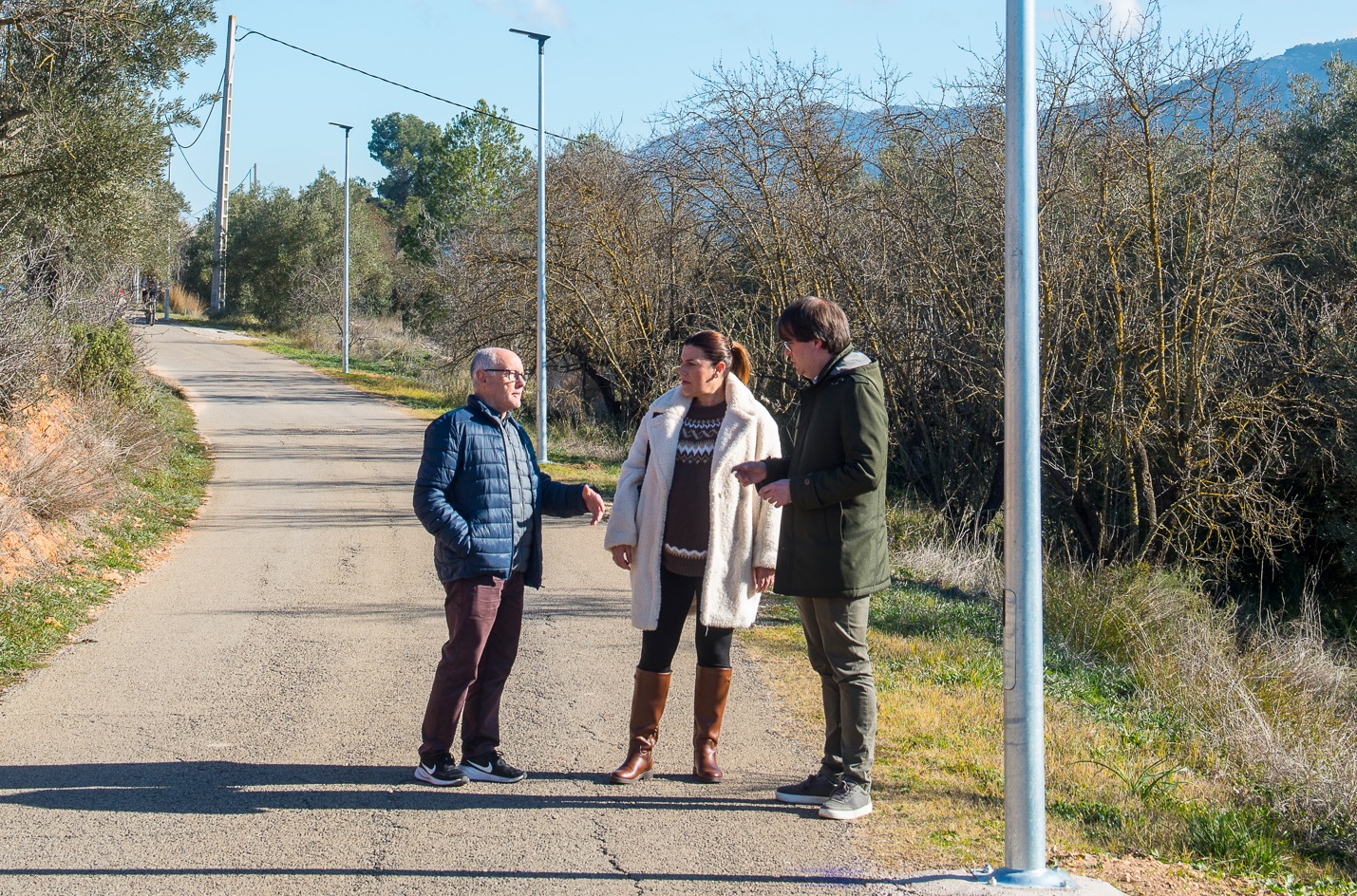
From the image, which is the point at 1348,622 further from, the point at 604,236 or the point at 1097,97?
the point at 604,236

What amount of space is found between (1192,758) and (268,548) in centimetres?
822

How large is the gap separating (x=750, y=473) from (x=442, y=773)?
1770mm

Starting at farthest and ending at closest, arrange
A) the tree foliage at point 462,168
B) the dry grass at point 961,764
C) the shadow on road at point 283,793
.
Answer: the tree foliage at point 462,168, the shadow on road at point 283,793, the dry grass at point 961,764

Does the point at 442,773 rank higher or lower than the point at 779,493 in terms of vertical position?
lower

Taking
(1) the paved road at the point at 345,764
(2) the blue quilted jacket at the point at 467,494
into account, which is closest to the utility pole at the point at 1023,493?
(1) the paved road at the point at 345,764

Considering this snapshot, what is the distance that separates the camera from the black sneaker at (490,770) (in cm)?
491

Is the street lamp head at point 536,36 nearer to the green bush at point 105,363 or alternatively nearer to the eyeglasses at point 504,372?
the green bush at point 105,363

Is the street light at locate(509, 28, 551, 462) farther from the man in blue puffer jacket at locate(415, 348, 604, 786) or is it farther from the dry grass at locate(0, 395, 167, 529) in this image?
the man in blue puffer jacket at locate(415, 348, 604, 786)

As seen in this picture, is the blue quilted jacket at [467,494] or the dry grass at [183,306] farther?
the dry grass at [183,306]

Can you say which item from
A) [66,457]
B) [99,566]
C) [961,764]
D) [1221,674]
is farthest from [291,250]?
[961,764]

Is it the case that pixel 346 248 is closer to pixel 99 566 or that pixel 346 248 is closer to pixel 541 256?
pixel 541 256

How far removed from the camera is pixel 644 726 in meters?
4.86

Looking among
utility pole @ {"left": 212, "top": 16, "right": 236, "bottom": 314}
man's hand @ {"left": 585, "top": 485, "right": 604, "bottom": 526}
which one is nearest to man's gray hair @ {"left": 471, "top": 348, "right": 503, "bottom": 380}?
man's hand @ {"left": 585, "top": 485, "right": 604, "bottom": 526}

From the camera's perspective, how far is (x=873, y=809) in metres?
4.62
